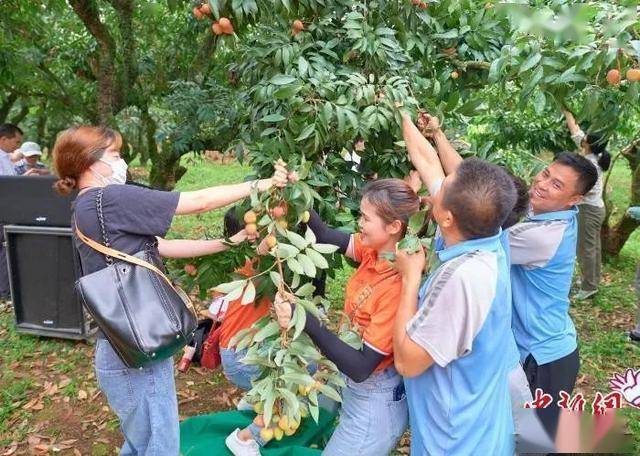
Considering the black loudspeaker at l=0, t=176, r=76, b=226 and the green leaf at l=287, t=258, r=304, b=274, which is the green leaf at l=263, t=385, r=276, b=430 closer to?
the green leaf at l=287, t=258, r=304, b=274

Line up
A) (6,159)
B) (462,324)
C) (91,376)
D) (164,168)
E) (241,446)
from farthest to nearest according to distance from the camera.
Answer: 1. (164,168)
2. (6,159)
3. (91,376)
4. (241,446)
5. (462,324)

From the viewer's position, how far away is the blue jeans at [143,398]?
2090mm

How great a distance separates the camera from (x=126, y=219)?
1951 mm

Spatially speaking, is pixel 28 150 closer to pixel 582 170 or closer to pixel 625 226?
pixel 582 170

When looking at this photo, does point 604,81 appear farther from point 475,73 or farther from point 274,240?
point 274,240

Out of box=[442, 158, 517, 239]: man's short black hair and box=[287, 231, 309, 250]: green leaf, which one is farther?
box=[287, 231, 309, 250]: green leaf

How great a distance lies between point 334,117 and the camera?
223cm

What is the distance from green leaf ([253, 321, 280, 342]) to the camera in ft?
6.41

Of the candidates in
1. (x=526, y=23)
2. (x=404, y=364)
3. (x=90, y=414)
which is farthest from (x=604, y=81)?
(x=90, y=414)

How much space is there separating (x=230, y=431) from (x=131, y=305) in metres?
1.36

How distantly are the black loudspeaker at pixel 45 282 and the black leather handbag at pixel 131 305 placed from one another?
2.60 m

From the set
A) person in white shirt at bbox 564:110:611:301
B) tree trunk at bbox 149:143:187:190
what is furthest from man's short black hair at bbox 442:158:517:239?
tree trunk at bbox 149:143:187:190

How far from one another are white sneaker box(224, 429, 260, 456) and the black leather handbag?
880 millimetres

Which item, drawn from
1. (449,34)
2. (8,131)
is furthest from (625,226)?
(8,131)
